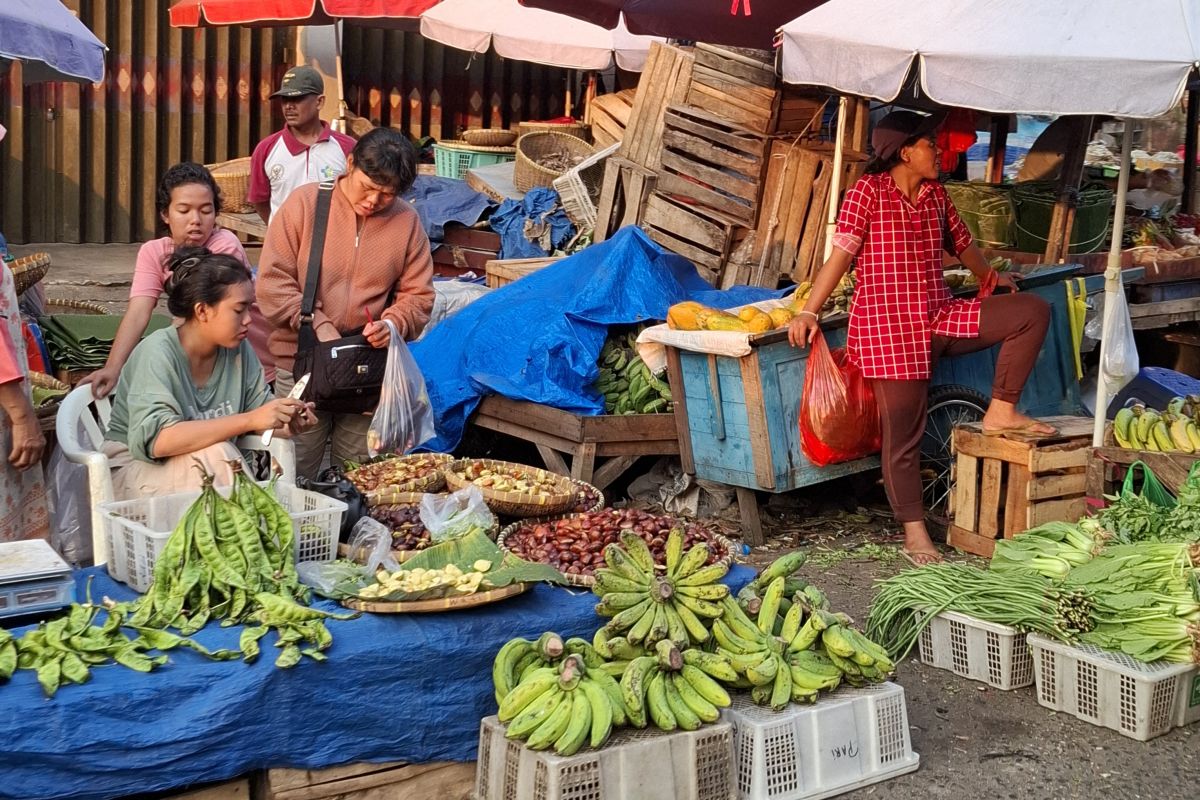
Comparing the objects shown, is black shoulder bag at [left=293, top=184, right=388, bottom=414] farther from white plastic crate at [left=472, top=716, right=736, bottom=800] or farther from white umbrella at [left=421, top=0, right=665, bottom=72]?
white umbrella at [left=421, top=0, right=665, bottom=72]

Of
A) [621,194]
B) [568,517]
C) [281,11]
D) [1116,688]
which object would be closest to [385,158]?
[568,517]

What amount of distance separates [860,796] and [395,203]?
3265 millimetres

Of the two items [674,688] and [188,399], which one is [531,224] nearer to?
[188,399]

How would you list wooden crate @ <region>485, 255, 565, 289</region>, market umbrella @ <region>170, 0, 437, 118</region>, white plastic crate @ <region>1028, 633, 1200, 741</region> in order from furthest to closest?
1. market umbrella @ <region>170, 0, 437, 118</region>
2. wooden crate @ <region>485, 255, 565, 289</region>
3. white plastic crate @ <region>1028, 633, 1200, 741</region>

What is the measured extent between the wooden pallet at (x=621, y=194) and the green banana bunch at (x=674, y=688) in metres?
5.67

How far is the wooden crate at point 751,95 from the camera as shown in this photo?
8859 mm

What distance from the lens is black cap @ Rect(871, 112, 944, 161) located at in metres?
6.45

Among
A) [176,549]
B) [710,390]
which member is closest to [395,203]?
[710,390]

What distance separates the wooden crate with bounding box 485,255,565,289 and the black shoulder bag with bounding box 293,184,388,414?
3.40m

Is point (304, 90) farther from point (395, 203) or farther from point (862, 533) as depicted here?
point (862, 533)

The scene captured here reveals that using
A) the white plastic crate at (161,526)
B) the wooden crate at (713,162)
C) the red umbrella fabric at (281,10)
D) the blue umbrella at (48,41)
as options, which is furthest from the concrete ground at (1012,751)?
the red umbrella fabric at (281,10)

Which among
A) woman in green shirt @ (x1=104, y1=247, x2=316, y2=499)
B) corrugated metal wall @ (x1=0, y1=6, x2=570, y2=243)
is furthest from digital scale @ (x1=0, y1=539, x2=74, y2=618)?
corrugated metal wall @ (x1=0, y1=6, x2=570, y2=243)

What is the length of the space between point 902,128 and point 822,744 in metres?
3.37

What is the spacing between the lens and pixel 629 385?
760 cm
